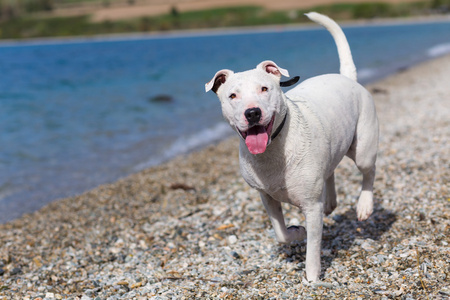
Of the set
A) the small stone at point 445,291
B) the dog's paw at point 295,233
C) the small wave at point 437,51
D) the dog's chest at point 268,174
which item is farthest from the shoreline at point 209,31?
the small stone at point 445,291

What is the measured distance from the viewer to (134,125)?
16484 millimetres

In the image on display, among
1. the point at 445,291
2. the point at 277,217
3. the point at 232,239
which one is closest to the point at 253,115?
the point at 277,217

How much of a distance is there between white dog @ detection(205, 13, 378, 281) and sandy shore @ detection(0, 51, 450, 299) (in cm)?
52

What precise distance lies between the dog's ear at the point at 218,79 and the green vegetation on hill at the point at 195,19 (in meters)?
102

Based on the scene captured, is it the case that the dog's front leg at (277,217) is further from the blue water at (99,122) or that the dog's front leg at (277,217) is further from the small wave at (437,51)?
the small wave at (437,51)

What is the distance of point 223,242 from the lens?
5914 mm

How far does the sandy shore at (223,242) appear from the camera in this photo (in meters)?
4.53

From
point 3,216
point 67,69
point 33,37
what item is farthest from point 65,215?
point 33,37

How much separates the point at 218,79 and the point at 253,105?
1.94ft

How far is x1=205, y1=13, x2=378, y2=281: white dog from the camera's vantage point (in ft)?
12.0

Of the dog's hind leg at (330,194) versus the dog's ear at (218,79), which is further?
the dog's hind leg at (330,194)

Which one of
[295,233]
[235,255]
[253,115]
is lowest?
[235,255]

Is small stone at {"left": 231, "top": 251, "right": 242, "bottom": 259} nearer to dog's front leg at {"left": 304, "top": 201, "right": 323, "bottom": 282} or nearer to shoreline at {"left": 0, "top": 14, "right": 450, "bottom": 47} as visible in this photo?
dog's front leg at {"left": 304, "top": 201, "right": 323, "bottom": 282}

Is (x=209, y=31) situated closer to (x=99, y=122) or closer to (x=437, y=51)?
(x=437, y=51)
